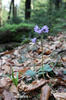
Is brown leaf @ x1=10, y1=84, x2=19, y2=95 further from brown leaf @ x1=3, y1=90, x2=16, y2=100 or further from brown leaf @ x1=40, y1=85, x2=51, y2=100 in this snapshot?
brown leaf @ x1=40, y1=85, x2=51, y2=100

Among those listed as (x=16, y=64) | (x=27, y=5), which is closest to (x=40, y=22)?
(x=16, y=64)

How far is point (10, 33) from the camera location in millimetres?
6223

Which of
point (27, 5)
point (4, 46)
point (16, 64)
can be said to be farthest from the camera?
point (27, 5)

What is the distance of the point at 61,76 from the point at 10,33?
4693 mm

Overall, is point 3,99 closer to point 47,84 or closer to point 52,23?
point 47,84

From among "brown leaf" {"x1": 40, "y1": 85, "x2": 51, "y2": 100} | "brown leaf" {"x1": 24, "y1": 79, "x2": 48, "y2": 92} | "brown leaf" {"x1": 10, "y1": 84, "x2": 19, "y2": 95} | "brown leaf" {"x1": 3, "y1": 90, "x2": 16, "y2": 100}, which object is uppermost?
"brown leaf" {"x1": 40, "y1": 85, "x2": 51, "y2": 100}

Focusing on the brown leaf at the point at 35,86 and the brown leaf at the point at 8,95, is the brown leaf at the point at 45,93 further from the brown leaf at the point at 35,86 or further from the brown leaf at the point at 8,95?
the brown leaf at the point at 8,95

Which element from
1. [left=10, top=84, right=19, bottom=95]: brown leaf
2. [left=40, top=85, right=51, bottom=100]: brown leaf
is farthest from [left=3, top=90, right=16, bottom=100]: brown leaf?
[left=40, top=85, right=51, bottom=100]: brown leaf

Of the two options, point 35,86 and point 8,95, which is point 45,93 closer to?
point 35,86

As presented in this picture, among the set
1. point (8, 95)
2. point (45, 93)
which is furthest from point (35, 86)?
point (8, 95)

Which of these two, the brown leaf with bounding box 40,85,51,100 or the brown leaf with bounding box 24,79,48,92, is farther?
the brown leaf with bounding box 24,79,48,92

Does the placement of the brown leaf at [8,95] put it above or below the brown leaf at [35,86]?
below

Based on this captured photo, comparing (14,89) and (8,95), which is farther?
(14,89)

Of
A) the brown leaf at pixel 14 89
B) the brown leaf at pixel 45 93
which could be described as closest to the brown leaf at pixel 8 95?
the brown leaf at pixel 14 89
